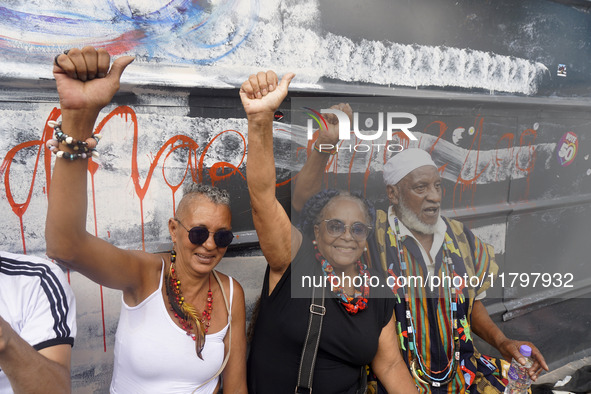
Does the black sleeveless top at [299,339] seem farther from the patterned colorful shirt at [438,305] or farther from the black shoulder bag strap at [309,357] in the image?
the patterned colorful shirt at [438,305]

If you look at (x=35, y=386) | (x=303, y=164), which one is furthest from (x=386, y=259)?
(x=35, y=386)

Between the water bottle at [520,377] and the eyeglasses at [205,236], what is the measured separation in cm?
191

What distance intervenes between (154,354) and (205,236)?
0.57 meters

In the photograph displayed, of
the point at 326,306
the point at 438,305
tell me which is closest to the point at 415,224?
the point at 438,305

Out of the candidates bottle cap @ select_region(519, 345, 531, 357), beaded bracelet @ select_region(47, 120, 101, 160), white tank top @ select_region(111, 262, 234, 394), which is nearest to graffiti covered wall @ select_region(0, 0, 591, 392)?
white tank top @ select_region(111, 262, 234, 394)

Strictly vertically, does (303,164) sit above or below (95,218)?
above

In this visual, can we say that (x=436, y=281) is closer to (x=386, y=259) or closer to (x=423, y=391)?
(x=386, y=259)

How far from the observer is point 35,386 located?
1328 mm

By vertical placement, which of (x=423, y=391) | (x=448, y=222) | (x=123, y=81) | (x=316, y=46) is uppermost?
(x=316, y=46)

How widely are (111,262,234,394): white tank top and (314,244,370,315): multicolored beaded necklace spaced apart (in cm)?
70

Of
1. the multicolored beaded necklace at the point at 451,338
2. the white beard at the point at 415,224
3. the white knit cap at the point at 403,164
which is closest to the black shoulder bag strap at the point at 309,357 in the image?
the multicolored beaded necklace at the point at 451,338

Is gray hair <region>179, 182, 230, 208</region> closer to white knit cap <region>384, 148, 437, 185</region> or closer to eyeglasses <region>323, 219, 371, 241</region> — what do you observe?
eyeglasses <region>323, 219, 371, 241</region>

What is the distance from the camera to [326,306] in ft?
6.84

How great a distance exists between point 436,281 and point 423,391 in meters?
0.64
